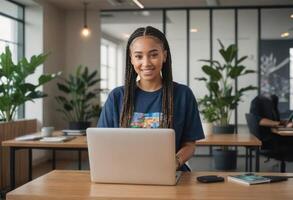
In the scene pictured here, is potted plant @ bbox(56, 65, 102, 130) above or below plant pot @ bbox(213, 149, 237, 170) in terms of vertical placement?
above

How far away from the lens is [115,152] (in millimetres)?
1521

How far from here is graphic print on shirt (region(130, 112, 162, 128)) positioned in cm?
182

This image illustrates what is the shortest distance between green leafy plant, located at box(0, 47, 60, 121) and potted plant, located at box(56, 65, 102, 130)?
1.82 metres

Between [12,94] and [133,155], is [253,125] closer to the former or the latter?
[12,94]

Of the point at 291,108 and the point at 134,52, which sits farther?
the point at 291,108

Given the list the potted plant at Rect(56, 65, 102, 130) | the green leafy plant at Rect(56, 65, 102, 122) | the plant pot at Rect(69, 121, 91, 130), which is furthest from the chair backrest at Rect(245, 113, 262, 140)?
the green leafy plant at Rect(56, 65, 102, 122)

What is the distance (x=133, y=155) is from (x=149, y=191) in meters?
0.14

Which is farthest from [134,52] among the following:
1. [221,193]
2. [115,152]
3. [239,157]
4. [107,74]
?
[107,74]

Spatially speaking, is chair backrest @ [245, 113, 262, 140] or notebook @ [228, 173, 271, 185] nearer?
notebook @ [228, 173, 271, 185]

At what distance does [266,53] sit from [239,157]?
1.96 m

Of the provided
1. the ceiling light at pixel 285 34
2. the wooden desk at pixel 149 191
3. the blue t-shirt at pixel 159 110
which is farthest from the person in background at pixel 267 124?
the wooden desk at pixel 149 191

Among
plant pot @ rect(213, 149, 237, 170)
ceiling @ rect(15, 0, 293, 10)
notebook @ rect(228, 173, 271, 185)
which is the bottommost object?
plant pot @ rect(213, 149, 237, 170)

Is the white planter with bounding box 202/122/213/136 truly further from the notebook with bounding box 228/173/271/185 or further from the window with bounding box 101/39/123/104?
the window with bounding box 101/39/123/104

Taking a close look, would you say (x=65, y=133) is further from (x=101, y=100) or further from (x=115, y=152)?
(x=101, y=100)
